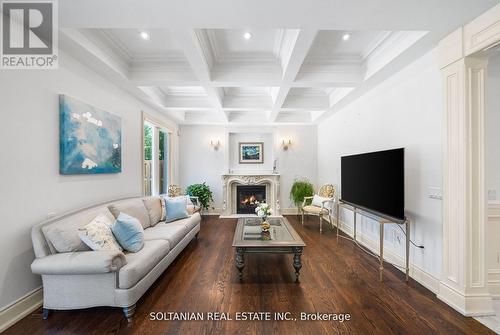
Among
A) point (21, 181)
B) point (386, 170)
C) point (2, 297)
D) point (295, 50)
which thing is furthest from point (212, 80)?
point (2, 297)

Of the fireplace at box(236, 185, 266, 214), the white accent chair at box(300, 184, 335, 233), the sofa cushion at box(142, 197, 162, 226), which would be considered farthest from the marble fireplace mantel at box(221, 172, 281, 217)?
the sofa cushion at box(142, 197, 162, 226)

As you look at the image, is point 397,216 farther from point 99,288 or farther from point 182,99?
point 182,99

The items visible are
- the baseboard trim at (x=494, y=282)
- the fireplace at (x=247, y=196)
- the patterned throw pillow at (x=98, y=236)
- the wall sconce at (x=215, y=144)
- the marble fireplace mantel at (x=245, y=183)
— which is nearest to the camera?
the patterned throw pillow at (x=98, y=236)

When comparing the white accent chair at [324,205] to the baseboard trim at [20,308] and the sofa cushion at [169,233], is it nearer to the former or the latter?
the sofa cushion at [169,233]

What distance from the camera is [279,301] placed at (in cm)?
221

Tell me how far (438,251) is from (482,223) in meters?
0.53

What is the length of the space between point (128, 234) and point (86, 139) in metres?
1.36

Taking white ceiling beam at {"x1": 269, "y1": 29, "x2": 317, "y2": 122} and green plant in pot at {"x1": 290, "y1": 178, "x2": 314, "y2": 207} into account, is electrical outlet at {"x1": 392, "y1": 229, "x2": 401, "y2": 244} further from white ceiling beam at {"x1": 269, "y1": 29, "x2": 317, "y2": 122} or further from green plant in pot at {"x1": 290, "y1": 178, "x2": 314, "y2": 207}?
green plant in pot at {"x1": 290, "y1": 178, "x2": 314, "y2": 207}

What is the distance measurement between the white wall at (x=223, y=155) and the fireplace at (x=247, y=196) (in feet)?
1.78

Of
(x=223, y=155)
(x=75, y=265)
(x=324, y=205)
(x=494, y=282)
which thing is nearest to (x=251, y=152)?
(x=223, y=155)

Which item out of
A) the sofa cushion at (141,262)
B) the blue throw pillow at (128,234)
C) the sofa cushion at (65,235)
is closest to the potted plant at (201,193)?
the sofa cushion at (141,262)

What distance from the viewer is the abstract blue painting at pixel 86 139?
2399 millimetres

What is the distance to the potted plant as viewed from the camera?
5625 mm

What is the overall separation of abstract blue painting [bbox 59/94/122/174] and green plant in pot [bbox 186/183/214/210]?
2.45 metres
